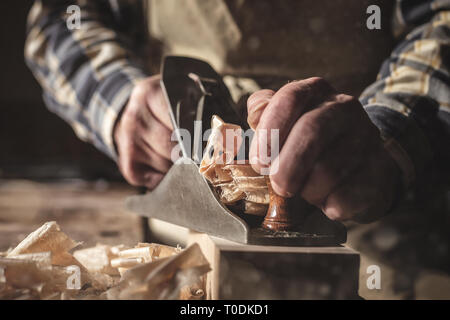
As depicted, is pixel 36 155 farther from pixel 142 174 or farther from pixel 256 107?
pixel 256 107

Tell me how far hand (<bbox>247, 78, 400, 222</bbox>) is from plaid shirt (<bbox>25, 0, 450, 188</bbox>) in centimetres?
15

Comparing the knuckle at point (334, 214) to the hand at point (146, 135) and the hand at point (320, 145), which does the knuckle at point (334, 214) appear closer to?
the hand at point (320, 145)

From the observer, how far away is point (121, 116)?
80cm

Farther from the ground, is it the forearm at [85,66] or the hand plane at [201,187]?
A: the forearm at [85,66]

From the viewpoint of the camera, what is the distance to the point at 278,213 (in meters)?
0.42

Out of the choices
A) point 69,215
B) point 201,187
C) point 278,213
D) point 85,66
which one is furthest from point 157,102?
point 69,215

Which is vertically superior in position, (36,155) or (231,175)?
(231,175)

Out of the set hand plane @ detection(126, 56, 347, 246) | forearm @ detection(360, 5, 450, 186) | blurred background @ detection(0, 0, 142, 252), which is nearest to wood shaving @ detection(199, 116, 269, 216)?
hand plane @ detection(126, 56, 347, 246)

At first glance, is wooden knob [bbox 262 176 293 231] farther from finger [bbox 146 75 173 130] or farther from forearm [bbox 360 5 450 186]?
finger [bbox 146 75 173 130]

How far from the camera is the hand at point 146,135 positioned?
2.21ft

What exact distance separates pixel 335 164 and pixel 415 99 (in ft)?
1.10

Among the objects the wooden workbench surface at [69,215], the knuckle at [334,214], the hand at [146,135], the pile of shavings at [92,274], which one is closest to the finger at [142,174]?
the hand at [146,135]

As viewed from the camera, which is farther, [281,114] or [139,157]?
[139,157]
